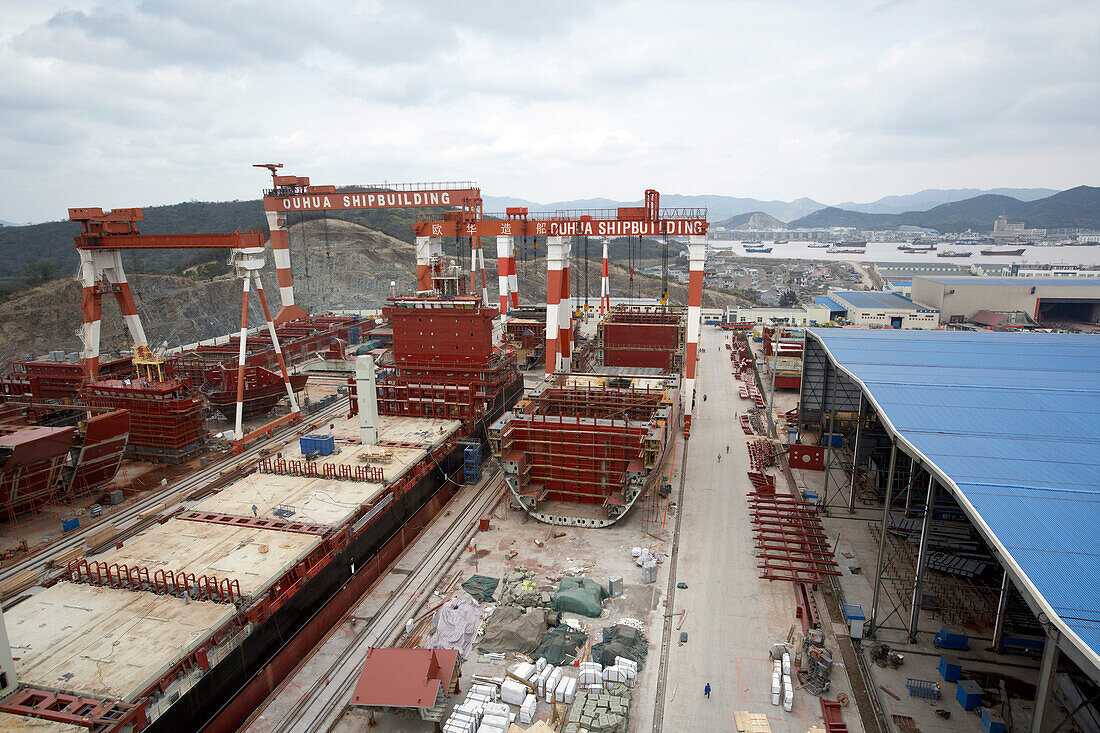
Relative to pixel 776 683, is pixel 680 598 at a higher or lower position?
lower

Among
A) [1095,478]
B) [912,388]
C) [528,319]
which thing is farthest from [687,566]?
[528,319]

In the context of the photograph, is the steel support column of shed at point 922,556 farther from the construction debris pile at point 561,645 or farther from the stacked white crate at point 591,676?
the construction debris pile at point 561,645

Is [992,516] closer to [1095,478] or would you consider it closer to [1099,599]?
[1099,599]

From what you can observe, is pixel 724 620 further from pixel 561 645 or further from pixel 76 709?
pixel 76 709

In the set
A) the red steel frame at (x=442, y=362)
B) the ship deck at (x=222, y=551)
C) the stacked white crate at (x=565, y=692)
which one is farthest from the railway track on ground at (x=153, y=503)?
the stacked white crate at (x=565, y=692)

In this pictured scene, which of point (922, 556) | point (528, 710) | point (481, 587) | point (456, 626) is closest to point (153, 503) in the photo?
point (481, 587)

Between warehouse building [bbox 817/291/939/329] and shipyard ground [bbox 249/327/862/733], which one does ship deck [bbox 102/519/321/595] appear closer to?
shipyard ground [bbox 249/327/862/733]

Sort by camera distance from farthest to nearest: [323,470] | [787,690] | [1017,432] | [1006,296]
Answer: [1006,296]
[323,470]
[1017,432]
[787,690]

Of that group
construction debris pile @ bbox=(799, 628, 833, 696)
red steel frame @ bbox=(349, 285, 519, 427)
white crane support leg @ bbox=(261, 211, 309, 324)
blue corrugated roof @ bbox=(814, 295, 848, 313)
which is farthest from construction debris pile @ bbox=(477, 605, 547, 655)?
blue corrugated roof @ bbox=(814, 295, 848, 313)
